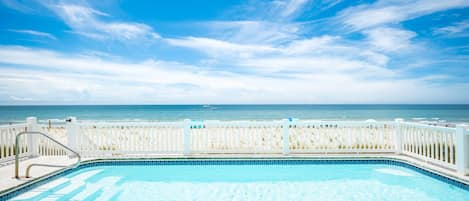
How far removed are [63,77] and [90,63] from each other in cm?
513

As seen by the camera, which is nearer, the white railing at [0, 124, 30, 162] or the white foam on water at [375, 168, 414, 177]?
the white foam on water at [375, 168, 414, 177]

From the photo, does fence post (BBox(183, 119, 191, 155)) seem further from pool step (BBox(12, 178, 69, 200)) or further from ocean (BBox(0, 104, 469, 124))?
ocean (BBox(0, 104, 469, 124))

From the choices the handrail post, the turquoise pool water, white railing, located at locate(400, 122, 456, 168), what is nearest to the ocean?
white railing, located at locate(400, 122, 456, 168)

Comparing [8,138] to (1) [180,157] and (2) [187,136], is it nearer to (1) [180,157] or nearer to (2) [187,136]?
(1) [180,157]

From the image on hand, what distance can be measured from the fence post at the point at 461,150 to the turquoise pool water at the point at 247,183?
38cm

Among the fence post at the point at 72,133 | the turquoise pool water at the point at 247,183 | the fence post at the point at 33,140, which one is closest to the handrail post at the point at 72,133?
A: the fence post at the point at 72,133

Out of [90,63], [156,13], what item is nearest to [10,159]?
[156,13]

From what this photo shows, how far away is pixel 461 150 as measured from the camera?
4.84 metres

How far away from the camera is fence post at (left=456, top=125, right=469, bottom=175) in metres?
4.79

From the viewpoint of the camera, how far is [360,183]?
5.45 m

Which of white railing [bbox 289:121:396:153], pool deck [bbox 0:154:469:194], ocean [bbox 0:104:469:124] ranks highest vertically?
white railing [bbox 289:121:396:153]

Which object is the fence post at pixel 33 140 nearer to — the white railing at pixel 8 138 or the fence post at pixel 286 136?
the white railing at pixel 8 138

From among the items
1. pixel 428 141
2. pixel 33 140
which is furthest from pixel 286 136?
pixel 33 140

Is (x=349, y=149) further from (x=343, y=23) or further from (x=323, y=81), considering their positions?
(x=323, y=81)
